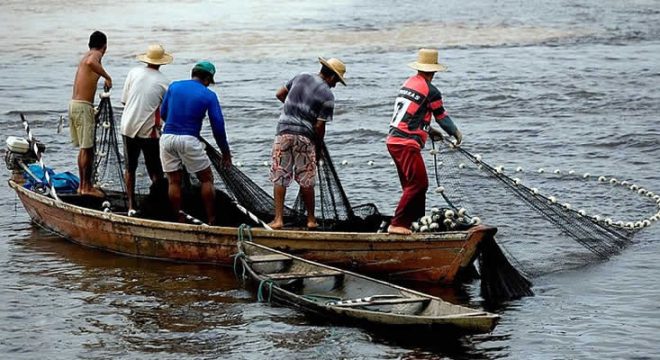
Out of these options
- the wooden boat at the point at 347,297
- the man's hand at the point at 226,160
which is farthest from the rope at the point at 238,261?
the man's hand at the point at 226,160

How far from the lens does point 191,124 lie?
10.8m

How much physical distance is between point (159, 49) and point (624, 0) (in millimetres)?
30008

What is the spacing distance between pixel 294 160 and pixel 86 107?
2594 mm

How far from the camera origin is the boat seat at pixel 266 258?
10.2 m

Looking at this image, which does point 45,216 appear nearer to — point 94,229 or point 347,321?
point 94,229

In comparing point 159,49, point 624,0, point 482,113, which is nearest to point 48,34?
point 482,113

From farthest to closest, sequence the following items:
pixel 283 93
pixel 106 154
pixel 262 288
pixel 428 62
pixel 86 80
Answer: pixel 106 154 → pixel 86 80 → pixel 283 93 → pixel 428 62 → pixel 262 288

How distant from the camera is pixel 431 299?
9102mm

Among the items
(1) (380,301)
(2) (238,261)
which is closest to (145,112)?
(2) (238,261)

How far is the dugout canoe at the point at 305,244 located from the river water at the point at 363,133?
183mm

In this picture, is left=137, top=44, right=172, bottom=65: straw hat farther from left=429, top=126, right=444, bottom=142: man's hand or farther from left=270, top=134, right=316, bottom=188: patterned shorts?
left=429, top=126, right=444, bottom=142: man's hand

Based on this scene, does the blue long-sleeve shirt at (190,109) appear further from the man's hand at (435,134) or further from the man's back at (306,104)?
the man's hand at (435,134)

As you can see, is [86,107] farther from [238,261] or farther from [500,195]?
[500,195]

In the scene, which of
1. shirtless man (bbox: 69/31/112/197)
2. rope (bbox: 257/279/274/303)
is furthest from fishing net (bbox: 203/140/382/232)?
shirtless man (bbox: 69/31/112/197)
